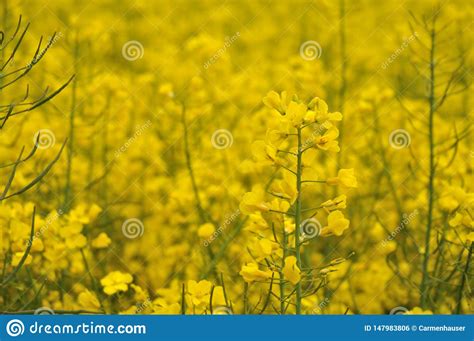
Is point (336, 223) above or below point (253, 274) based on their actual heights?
above

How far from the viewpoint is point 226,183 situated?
4.62m

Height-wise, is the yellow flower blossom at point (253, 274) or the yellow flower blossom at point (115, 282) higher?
the yellow flower blossom at point (115, 282)

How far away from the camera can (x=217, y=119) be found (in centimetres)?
534

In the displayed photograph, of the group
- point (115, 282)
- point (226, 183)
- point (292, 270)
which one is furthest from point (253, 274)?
point (226, 183)

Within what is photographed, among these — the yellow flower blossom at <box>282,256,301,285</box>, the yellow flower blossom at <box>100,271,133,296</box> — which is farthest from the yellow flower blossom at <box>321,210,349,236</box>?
the yellow flower blossom at <box>100,271,133,296</box>

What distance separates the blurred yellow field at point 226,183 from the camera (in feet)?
10.2

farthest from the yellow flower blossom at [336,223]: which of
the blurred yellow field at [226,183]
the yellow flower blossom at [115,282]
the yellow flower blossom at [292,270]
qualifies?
the yellow flower blossom at [115,282]

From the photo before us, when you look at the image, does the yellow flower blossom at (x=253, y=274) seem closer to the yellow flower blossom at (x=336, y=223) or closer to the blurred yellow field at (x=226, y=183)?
the blurred yellow field at (x=226, y=183)

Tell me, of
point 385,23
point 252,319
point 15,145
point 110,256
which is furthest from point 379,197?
point 385,23

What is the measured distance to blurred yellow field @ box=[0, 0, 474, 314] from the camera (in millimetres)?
3102

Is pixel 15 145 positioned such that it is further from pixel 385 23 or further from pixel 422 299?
pixel 385 23

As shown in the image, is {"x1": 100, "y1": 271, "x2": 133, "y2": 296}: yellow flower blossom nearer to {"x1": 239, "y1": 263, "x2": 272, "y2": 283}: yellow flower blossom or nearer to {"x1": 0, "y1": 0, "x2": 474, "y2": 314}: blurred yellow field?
{"x1": 0, "y1": 0, "x2": 474, "y2": 314}: blurred yellow field

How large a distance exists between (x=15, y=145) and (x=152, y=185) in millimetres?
682

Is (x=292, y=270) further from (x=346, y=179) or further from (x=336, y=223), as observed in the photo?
(x=346, y=179)
